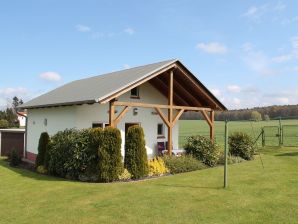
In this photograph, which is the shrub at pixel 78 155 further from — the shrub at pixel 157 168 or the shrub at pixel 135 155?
the shrub at pixel 157 168

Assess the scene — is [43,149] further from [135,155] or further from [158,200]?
[158,200]

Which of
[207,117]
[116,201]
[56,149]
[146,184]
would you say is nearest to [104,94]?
[56,149]

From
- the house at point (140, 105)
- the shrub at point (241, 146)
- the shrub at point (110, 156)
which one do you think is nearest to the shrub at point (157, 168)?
the shrub at point (110, 156)

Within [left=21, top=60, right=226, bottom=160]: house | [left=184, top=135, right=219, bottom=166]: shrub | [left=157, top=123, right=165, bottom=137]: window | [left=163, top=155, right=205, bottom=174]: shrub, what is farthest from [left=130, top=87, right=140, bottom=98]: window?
[left=163, top=155, right=205, bottom=174]: shrub

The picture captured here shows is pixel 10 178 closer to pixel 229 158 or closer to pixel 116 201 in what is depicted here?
pixel 116 201

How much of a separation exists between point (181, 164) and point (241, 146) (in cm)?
601

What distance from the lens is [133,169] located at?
516 inches

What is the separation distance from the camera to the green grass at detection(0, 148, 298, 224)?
795cm

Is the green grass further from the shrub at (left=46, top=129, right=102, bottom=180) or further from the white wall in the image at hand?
the white wall

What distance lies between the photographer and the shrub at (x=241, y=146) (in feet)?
63.7

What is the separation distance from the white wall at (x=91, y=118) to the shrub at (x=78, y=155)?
2.41 m

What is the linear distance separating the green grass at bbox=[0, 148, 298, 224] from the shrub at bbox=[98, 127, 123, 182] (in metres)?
0.65

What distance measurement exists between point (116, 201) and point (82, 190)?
1948 millimetres

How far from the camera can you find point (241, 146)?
63.9 ft
